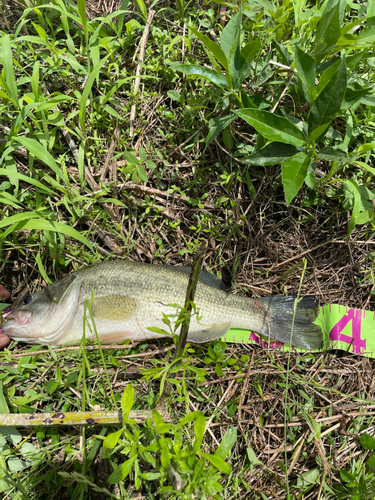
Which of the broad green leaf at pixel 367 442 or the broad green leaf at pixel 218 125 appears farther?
the broad green leaf at pixel 218 125

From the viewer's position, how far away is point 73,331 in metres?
3.02

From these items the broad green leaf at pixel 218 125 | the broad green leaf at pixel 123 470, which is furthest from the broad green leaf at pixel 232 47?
the broad green leaf at pixel 123 470

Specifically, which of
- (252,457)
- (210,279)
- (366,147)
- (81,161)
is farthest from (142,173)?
(252,457)

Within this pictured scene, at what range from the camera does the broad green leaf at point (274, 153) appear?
253 cm

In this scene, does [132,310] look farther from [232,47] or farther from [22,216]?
[232,47]

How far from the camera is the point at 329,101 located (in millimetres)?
2287

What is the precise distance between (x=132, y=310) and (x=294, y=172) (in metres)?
1.82

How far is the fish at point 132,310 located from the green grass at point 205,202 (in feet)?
0.59

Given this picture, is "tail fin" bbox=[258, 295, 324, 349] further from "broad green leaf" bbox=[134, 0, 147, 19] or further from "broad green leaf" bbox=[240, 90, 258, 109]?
"broad green leaf" bbox=[134, 0, 147, 19]

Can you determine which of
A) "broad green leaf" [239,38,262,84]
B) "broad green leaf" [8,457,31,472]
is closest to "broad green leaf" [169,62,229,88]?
"broad green leaf" [239,38,262,84]

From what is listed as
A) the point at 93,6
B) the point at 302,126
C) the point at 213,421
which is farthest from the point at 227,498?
the point at 93,6

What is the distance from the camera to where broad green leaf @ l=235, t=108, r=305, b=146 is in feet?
7.75

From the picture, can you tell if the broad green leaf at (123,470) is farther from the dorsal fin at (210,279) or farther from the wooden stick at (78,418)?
the dorsal fin at (210,279)

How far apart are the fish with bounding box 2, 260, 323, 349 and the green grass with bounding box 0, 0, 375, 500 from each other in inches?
7.1
